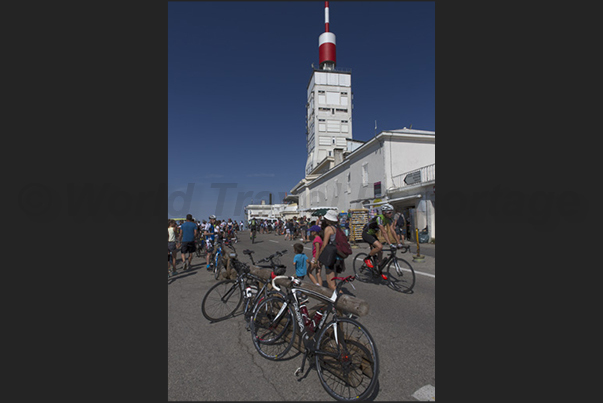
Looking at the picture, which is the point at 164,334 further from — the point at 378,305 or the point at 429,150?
the point at 429,150

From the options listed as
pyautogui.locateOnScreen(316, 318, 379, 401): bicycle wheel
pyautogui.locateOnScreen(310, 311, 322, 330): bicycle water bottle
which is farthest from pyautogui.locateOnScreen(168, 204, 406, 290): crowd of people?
pyautogui.locateOnScreen(316, 318, 379, 401): bicycle wheel

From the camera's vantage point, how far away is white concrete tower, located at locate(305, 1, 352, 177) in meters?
58.4

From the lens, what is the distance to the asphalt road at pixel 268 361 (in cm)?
261

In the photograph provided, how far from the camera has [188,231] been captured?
9227 millimetres

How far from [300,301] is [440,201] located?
2.26 meters

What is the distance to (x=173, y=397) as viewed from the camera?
261 cm

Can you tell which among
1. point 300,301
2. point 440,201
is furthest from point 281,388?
point 440,201

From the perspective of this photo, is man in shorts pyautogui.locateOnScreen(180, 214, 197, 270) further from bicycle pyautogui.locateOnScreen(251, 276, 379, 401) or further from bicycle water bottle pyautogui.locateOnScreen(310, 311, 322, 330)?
bicycle water bottle pyautogui.locateOnScreen(310, 311, 322, 330)

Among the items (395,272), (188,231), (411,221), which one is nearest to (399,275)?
(395,272)

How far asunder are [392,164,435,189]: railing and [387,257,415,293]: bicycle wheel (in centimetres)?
1195

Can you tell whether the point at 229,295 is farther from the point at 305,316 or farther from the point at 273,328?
the point at 305,316

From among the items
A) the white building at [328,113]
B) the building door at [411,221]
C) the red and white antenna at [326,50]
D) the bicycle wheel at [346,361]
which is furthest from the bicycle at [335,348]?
the red and white antenna at [326,50]

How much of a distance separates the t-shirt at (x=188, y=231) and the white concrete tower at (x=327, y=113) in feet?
161

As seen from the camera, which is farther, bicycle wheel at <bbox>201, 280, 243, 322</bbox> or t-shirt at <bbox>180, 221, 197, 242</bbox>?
t-shirt at <bbox>180, 221, 197, 242</bbox>
